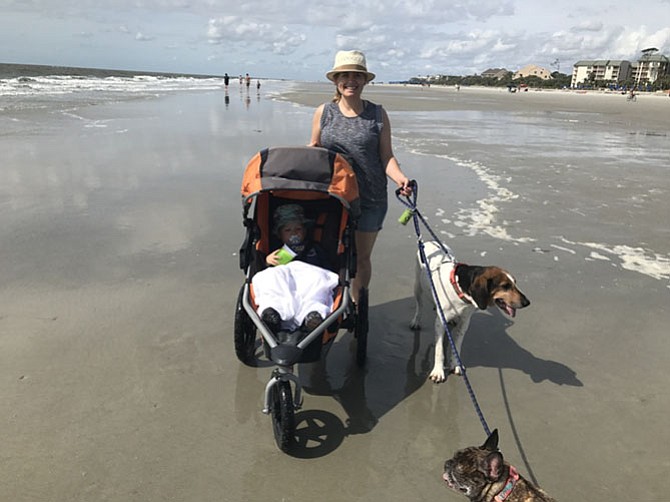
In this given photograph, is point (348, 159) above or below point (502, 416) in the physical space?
above

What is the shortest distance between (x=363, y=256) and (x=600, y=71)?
462ft

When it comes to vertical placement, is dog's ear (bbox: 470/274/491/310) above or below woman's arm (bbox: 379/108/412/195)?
below

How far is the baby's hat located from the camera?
3.42 metres

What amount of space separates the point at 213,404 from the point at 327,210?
1595 millimetres

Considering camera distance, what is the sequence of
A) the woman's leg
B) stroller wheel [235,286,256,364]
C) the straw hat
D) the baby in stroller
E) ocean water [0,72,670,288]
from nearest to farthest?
the baby in stroller, stroller wheel [235,286,256,364], the straw hat, the woman's leg, ocean water [0,72,670,288]

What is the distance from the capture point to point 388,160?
140 inches

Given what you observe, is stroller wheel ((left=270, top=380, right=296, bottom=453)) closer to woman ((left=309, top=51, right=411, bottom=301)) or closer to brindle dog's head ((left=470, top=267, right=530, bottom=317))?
brindle dog's head ((left=470, top=267, right=530, bottom=317))

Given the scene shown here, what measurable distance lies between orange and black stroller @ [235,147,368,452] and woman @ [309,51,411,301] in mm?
254

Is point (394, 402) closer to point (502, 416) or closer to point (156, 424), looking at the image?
point (502, 416)

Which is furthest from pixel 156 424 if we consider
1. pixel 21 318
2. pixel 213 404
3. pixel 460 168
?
pixel 460 168

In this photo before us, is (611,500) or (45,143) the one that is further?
(45,143)

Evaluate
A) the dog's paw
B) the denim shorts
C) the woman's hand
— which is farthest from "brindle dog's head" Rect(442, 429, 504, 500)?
the denim shorts

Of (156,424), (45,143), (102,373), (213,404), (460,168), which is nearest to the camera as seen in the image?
(156,424)

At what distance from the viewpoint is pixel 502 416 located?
9.67 ft
